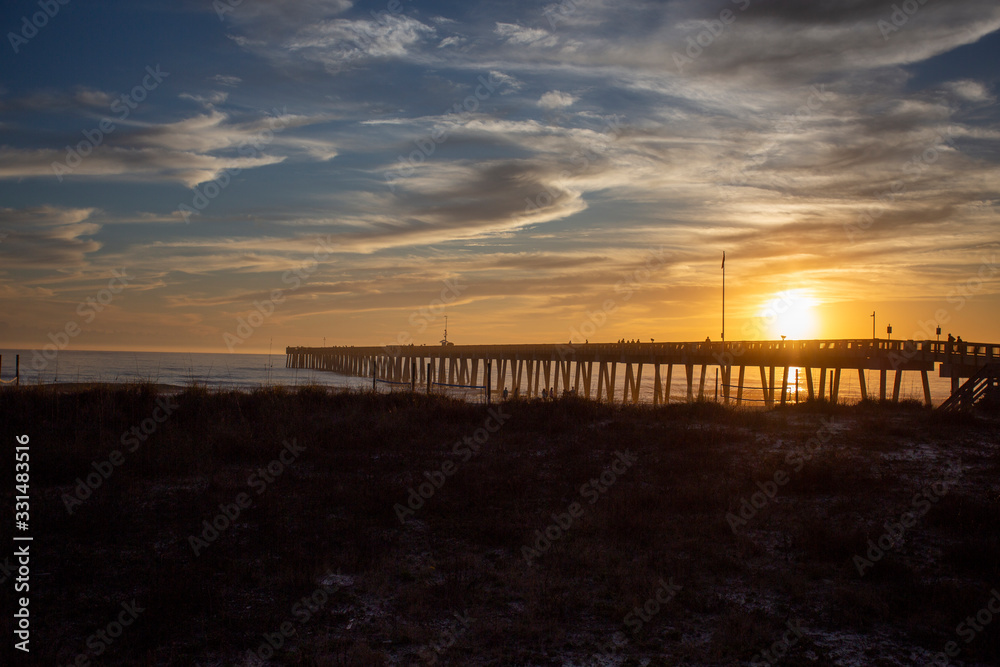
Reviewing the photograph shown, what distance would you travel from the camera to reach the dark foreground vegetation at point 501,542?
664 cm

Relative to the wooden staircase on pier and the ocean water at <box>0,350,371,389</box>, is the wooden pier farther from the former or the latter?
the ocean water at <box>0,350,371,389</box>

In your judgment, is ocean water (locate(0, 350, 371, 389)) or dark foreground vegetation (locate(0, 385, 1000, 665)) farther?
ocean water (locate(0, 350, 371, 389))

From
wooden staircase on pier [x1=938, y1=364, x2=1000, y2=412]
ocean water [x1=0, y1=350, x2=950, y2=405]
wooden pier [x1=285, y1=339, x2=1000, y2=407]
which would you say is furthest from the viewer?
ocean water [x1=0, y1=350, x2=950, y2=405]

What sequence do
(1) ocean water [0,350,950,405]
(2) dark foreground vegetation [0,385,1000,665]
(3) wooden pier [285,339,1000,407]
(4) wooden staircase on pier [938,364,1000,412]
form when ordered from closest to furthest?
(2) dark foreground vegetation [0,385,1000,665], (4) wooden staircase on pier [938,364,1000,412], (3) wooden pier [285,339,1000,407], (1) ocean water [0,350,950,405]

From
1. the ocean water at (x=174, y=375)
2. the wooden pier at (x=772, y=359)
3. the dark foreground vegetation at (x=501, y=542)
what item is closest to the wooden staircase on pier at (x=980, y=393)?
the wooden pier at (x=772, y=359)

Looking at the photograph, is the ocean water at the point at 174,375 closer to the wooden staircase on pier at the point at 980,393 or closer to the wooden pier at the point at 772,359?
the wooden pier at the point at 772,359

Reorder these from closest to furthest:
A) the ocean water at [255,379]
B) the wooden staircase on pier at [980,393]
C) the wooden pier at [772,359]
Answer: the wooden staircase on pier at [980,393]
the wooden pier at [772,359]
the ocean water at [255,379]

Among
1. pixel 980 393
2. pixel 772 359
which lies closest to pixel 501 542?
pixel 980 393

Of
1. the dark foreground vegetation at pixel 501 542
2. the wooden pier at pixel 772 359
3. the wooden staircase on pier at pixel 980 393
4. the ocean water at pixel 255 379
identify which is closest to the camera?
the dark foreground vegetation at pixel 501 542

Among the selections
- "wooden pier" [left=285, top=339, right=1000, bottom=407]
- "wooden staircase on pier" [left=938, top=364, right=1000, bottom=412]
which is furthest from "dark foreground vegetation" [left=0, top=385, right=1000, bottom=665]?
"wooden pier" [left=285, top=339, right=1000, bottom=407]

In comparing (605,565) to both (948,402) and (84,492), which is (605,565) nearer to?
(84,492)

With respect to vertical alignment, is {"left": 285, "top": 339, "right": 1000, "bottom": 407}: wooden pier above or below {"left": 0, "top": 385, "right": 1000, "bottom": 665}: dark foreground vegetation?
above

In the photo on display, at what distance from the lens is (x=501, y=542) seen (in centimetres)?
924

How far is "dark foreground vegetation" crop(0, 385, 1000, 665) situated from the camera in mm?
6637
